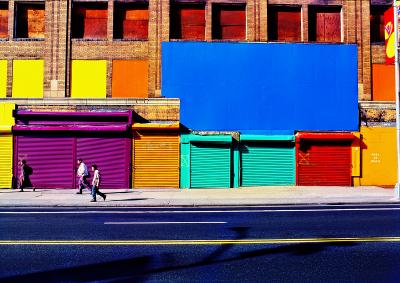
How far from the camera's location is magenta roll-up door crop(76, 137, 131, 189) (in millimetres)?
23172

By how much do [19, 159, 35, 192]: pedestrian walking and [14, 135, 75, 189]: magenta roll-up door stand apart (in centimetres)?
27

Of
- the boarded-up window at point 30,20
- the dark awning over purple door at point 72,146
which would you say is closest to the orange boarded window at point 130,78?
the dark awning over purple door at point 72,146

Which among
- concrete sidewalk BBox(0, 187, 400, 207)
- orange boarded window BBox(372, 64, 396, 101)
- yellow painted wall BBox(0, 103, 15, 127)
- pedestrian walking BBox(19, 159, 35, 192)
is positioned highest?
orange boarded window BBox(372, 64, 396, 101)

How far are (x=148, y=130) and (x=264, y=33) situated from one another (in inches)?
344

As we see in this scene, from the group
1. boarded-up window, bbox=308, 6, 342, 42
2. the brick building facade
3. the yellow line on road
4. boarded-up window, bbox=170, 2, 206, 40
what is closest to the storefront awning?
the brick building facade

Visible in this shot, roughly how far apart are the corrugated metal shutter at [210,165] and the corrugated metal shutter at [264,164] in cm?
96

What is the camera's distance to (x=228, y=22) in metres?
24.8

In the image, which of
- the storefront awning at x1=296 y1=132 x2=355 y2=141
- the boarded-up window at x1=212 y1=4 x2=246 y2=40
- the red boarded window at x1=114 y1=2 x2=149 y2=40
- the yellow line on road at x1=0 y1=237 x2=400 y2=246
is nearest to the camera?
the yellow line on road at x1=0 y1=237 x2=400 y2=246

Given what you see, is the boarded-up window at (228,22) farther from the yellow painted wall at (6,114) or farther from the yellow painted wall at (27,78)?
the yellow painted wall at (6,114)

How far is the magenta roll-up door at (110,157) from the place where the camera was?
23.2m

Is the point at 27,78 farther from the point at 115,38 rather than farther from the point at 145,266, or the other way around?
the point at 145,266

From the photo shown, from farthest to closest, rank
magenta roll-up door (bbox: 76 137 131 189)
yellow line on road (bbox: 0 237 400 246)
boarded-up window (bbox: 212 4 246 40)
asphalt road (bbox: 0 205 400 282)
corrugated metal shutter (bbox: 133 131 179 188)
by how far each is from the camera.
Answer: boarded-up window (bbox: 212 4 246 40) → corrugated metal shutter (bbox: 133 131 179 188) → magenta roll-up door (bbox: 76 137 131 189) → yellow line on road (bbox: 0 237 400 246) → asphalt road (bbox: 0 205 400 282)

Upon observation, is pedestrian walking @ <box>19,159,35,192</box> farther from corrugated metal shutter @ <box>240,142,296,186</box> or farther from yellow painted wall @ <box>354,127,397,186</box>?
yellow painted wall @ <box>354,127,397,186</box>

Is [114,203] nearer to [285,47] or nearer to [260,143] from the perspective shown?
[260,143]
